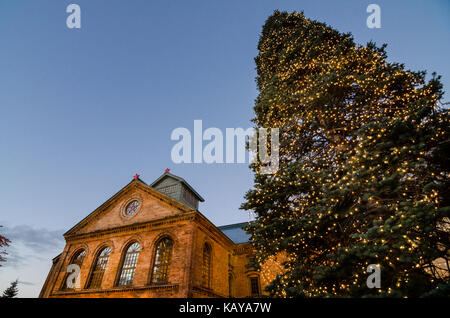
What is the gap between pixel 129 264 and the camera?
42.6 ft

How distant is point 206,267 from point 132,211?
693cm

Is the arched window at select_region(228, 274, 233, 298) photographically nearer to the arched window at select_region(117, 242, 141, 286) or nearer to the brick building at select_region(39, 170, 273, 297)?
the brick building at select_region(39, 170, 273, 297)

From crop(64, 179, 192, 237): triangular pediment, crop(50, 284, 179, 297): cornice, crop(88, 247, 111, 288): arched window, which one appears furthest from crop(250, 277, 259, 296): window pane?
crop(88, 247, 111, 288): arched window

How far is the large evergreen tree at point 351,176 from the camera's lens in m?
4.58

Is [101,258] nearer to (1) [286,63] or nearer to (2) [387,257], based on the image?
(2) [387,257]

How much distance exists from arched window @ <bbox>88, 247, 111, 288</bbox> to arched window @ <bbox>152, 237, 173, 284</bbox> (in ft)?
14.6

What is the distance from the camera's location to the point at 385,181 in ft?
16.0

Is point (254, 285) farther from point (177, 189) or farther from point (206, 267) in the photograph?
point (177, 189)

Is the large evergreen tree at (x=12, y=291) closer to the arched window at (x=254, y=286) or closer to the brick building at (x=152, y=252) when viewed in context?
the brick building at (x=152, y=252)

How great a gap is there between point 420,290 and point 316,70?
9.36 m

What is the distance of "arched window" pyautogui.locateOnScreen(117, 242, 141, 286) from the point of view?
12555 mm

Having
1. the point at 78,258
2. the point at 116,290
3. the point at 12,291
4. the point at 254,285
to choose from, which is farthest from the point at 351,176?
the point at 12,291
